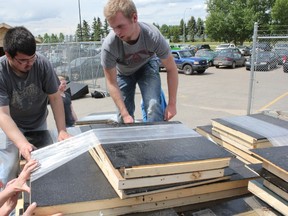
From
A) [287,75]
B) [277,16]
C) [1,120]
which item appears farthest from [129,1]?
[277,16]

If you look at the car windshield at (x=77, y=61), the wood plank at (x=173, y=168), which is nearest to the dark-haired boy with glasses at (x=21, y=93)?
the wood plank at (x=173, y=168)

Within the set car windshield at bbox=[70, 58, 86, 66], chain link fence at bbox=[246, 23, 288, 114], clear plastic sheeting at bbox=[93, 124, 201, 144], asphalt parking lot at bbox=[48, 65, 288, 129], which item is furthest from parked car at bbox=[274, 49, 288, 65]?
clear plastic sheeting at bbox=[93, 124, 201, 144]

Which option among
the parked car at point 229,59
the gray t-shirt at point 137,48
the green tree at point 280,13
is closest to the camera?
the gray t-shirt at point 137,48

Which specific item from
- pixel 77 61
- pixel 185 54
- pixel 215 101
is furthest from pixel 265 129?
pixel 185 54

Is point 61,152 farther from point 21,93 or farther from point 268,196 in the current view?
point 268,196

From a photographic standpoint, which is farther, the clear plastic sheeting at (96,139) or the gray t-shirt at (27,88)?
the gray t-shirt at (27,88)

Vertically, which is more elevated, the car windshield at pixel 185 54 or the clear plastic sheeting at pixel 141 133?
the clear plastic sheeting at pixel 141 133

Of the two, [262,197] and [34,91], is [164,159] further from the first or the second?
[34,91]

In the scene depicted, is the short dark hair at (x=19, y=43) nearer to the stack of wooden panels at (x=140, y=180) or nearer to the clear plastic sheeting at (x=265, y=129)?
the stack of wooden panels at (x=140, y=180)

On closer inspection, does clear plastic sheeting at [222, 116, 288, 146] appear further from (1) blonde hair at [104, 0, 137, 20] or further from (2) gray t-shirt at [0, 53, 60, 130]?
(2) gray t-shirt at [0, 53, 60, 130]

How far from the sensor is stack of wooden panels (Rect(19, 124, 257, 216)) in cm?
170

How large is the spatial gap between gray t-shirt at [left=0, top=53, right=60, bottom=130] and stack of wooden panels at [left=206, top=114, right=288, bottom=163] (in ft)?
5.32

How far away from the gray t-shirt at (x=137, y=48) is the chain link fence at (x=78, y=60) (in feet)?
34.8

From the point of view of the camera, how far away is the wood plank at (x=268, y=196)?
67.4 inches
